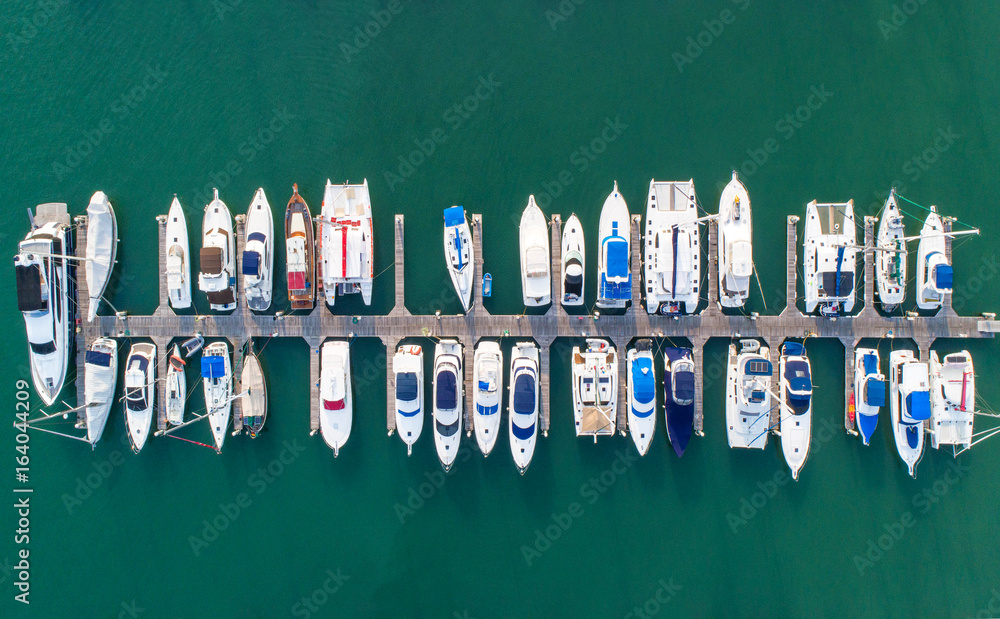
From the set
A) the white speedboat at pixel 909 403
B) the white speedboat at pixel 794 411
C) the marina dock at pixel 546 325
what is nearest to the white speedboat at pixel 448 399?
the marina dock at pixel 546 325

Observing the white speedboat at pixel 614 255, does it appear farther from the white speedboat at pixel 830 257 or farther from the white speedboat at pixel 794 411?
the white speedboat at pixel 830 257

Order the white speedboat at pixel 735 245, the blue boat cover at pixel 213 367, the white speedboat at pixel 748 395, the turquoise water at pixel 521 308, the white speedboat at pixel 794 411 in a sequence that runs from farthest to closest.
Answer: the turquoise water at pixel 521 308 → the blue boat cover at pixel 213 367 → the white speedboat at pixel 794 411 → the white speedboat at pixel 748 395 → the white speedboat at pixel 735 245

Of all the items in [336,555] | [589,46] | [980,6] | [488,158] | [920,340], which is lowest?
[336,555]

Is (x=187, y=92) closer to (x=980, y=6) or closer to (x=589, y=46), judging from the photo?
(x=589, y=46)

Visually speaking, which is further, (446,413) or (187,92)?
(187,92)

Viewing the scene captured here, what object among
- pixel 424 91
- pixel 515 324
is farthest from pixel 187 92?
pixel 515 324

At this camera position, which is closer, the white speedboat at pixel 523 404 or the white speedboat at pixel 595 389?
the white speedboat at pixel 523 404
